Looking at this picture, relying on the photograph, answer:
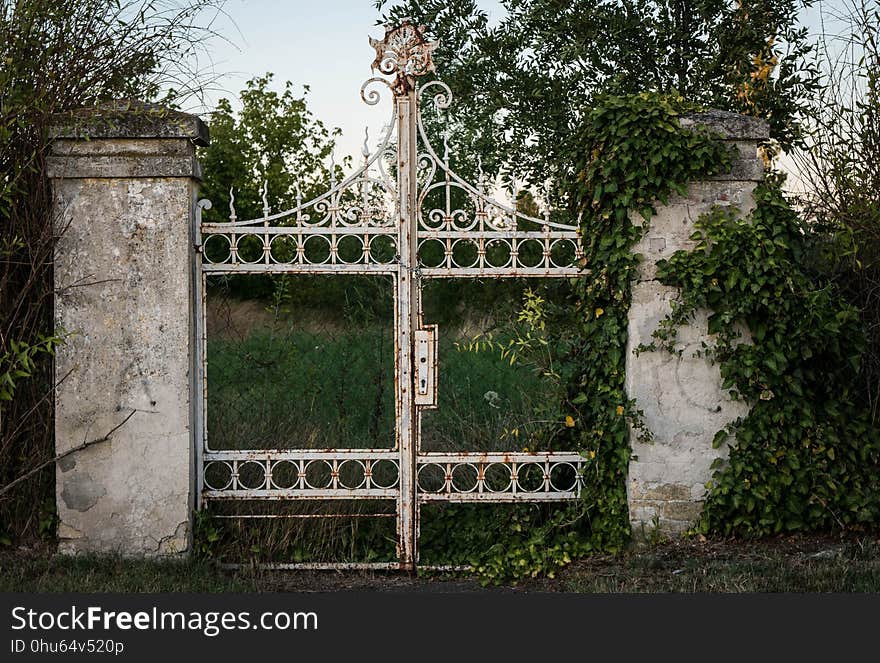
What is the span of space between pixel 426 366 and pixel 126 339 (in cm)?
183

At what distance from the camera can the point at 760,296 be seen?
5.13 metres

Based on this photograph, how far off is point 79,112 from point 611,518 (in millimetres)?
4095

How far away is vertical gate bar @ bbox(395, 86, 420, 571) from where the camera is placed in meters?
5.32

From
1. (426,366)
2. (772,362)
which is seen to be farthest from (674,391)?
(426,366)

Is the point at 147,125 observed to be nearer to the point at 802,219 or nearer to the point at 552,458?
the point at 552,458

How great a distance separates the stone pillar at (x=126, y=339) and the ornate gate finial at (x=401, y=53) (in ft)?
4.14

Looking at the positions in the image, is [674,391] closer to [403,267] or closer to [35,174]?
[403,267]

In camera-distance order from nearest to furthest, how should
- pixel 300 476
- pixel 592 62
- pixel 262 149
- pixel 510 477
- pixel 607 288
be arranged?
pixel 300 476 → pixel 607 288 → pixel 510 477 → pixel 592 62 → pixel 262 149

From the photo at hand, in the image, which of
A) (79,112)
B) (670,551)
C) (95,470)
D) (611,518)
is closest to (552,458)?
(611,518)

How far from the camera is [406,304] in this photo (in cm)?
534

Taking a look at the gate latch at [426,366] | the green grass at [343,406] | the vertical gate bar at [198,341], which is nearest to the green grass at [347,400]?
the green grass at [343,406]

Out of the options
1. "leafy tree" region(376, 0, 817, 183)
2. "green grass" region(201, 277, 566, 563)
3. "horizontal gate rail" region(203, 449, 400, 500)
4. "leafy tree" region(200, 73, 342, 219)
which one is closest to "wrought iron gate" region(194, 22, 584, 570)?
"horizontal gate rail" region(203, 449, 400, 500)

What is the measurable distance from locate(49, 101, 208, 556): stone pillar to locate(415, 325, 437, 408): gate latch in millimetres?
1393

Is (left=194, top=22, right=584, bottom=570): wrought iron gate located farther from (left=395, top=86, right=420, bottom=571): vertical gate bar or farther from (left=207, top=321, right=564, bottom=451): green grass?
(left=207, top=321, right=564, bottom=451): green grass
